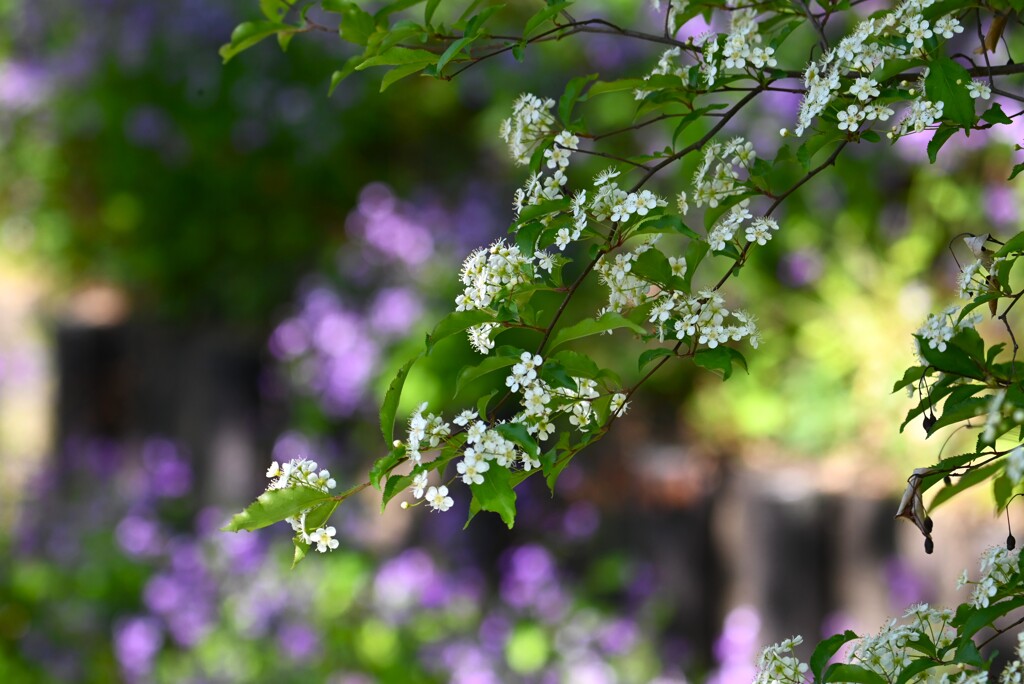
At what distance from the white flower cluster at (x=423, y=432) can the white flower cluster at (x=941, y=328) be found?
351 millimetres

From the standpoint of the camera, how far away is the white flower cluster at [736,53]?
3.03 ft

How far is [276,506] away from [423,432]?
0.12 metres

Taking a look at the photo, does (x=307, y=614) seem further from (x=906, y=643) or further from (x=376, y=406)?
(x=906, y=643)

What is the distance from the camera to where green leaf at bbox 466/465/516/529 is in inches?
32.3

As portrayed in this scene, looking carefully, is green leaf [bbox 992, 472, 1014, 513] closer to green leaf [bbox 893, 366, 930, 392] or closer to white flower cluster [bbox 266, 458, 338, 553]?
green leaf [bbox 893, 366, 930, 392]

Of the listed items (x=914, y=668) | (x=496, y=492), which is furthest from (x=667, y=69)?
(x=914, y=668)

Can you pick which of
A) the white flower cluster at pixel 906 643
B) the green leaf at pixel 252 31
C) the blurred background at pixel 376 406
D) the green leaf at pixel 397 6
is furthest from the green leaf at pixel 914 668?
the blurred background at pixel 376 406

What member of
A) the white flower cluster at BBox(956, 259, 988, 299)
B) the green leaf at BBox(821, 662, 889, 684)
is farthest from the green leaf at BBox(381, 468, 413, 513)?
the white flower cluster at BBox(956, 259, 988, 299)

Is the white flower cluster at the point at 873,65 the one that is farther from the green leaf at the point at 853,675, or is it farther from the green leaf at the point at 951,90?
the green leaf at the point at 853,675

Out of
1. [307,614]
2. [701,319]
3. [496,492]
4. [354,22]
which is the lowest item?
[496,492]

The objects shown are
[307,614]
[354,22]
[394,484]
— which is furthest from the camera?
[307,614]

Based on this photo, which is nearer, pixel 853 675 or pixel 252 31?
pixel 853 675

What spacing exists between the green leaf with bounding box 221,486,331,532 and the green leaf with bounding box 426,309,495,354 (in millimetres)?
140

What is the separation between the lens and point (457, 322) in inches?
34.4
